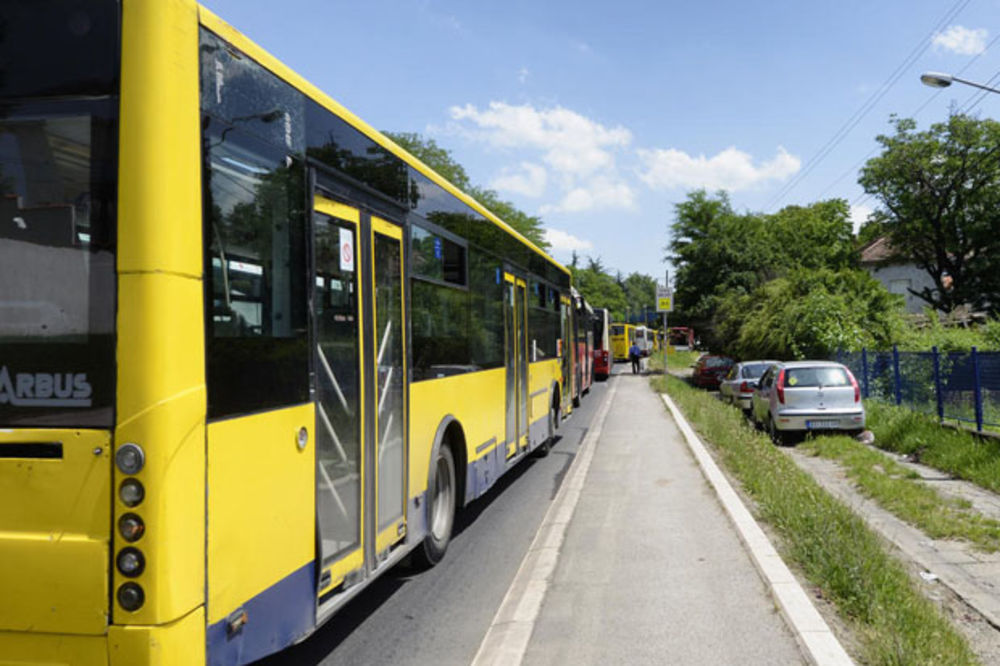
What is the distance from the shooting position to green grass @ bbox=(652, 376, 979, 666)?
13.7 ft

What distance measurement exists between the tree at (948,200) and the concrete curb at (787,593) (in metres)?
47.5

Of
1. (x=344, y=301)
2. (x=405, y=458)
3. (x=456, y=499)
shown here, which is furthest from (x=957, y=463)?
(x=344, y=301)

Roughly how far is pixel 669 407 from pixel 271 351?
18869mm

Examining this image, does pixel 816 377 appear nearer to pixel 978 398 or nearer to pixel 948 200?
pixel 978 398

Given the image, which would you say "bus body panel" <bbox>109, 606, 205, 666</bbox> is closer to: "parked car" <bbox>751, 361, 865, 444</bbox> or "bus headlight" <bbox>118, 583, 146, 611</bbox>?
"bus headlight" <bbox>118, 583, 146, 611</bbox>

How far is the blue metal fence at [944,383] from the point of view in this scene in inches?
486

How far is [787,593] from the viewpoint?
5.29 meters

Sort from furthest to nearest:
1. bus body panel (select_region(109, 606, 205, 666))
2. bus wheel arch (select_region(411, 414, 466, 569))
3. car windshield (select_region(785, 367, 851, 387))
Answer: car windshield (select_region(785, 367, 851, 387)) < bus wheel arch (select_region(411, 414, 466, 569)) < bus body panel (select_region(109, 606, 205, 666))

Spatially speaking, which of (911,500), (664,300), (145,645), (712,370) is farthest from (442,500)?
(712,370)

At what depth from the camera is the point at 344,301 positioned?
15.2 feet

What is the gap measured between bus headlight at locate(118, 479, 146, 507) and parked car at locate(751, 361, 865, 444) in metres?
13.4

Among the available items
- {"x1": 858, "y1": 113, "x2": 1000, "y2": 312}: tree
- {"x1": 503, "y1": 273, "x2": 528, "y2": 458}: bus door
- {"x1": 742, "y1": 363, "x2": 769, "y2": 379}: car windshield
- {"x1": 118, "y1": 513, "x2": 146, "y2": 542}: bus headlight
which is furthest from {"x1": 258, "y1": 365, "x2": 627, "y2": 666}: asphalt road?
{"x1": 858, "y1": 113, "x2": 1000, "y2": 312}: tree

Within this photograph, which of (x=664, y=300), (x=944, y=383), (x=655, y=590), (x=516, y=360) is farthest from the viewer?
(x=664, y=300)

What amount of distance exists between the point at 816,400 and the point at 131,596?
534 inches
